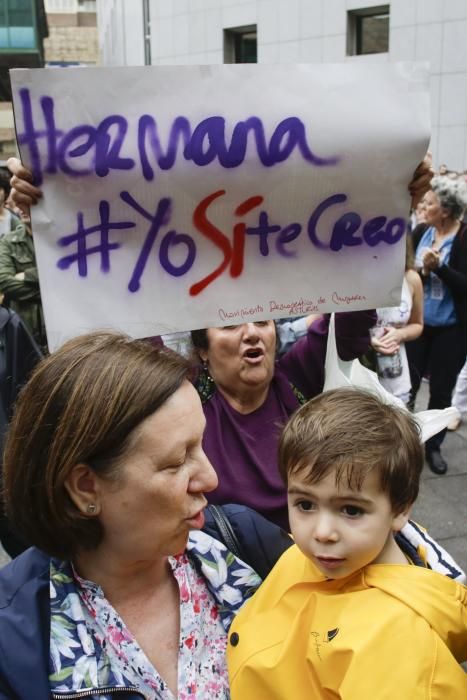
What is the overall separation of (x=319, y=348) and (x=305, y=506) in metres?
1.07

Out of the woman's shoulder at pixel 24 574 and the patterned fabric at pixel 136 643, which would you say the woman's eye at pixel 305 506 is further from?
the woman's shoulder at pixel 24 574

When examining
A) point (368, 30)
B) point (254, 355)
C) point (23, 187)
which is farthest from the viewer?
point (368, 30)

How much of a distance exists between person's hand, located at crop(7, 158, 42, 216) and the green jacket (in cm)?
320

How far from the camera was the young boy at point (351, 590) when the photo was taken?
3.90 feet

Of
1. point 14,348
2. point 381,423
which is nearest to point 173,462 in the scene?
point 381,423

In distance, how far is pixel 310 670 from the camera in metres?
1.29

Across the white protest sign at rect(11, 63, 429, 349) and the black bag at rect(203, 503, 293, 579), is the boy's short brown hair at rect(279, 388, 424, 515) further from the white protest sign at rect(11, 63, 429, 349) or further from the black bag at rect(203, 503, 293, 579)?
the white protest sign at rect(11, 63, 429, 349)

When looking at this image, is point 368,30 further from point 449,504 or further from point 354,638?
point 354,638

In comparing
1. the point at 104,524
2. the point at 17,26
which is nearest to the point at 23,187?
the point at 104,524

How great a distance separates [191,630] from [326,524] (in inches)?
12.1

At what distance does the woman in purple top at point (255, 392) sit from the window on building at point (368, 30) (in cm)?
1562

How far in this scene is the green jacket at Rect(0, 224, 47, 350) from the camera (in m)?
4.94

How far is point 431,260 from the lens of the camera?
5.22 m

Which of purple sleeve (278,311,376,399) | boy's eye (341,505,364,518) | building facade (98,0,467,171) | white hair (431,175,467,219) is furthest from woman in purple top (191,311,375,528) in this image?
building facade (98,0,467,171)
